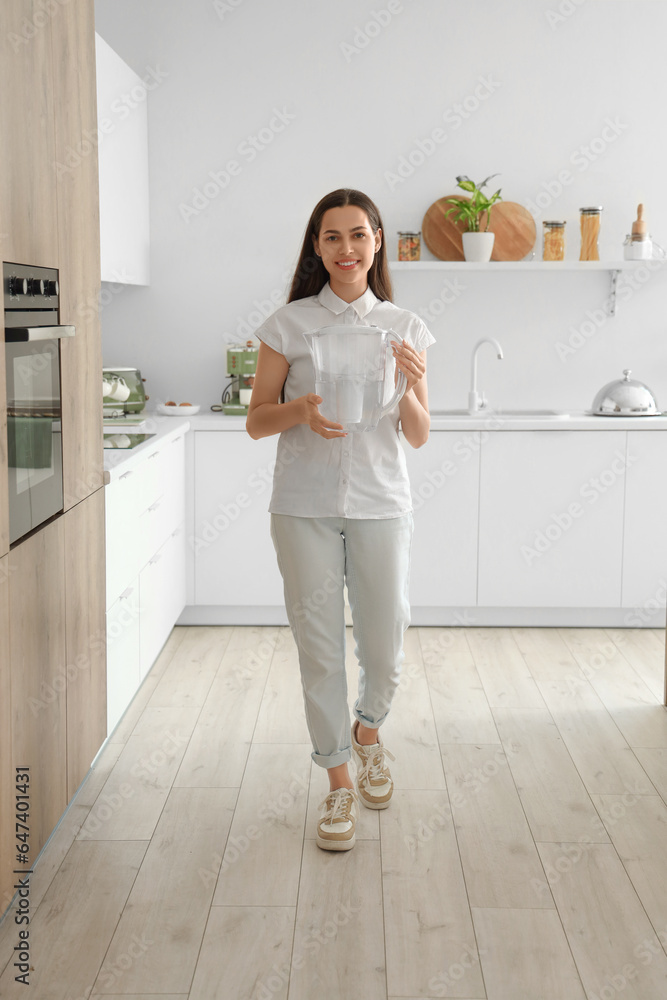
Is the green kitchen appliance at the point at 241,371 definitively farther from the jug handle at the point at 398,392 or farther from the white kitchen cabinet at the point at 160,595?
the jug handle at the point at 398,392

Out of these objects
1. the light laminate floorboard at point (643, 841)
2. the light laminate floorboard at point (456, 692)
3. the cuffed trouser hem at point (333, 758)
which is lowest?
the light laminate floorboard at point (643, 841)

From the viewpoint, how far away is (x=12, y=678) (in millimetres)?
1776

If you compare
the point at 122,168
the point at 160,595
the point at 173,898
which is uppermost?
the point at 122,168

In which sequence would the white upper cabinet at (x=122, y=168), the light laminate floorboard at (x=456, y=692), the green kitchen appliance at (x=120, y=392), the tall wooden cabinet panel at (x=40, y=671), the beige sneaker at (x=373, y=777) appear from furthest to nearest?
the green kitchen appliance at (x=120, y=392)
the white upper cabinet at (x=122, y=168)
the light laminate floorboard at (x=456, y=692)
the beige sneaker at (x=373, y=777)
the tall wooden cabinet panel at (x=40, y=671)

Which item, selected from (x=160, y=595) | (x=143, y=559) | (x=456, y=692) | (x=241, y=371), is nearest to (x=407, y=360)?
(x=143, y=559)

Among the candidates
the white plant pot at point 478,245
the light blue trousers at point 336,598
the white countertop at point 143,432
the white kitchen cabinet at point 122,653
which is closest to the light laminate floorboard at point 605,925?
the light blue trousers at point 336,598

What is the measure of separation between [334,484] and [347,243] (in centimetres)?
51

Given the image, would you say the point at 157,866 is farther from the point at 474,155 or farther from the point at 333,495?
the point at 474,155

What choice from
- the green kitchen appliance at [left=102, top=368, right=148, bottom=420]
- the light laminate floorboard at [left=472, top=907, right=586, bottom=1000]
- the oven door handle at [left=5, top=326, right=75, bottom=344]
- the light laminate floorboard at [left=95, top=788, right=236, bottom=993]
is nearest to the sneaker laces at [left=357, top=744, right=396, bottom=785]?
the light laminate floorboard at [left=95, top=788, right=236, bottom=993]

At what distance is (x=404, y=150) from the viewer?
4.05 meters

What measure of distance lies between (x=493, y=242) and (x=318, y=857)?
2.67 metres

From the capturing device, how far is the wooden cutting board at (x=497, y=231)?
4.03 metres

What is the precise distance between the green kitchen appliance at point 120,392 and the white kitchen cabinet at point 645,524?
6.19 ft

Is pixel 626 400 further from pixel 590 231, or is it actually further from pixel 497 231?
pixel 497 231
